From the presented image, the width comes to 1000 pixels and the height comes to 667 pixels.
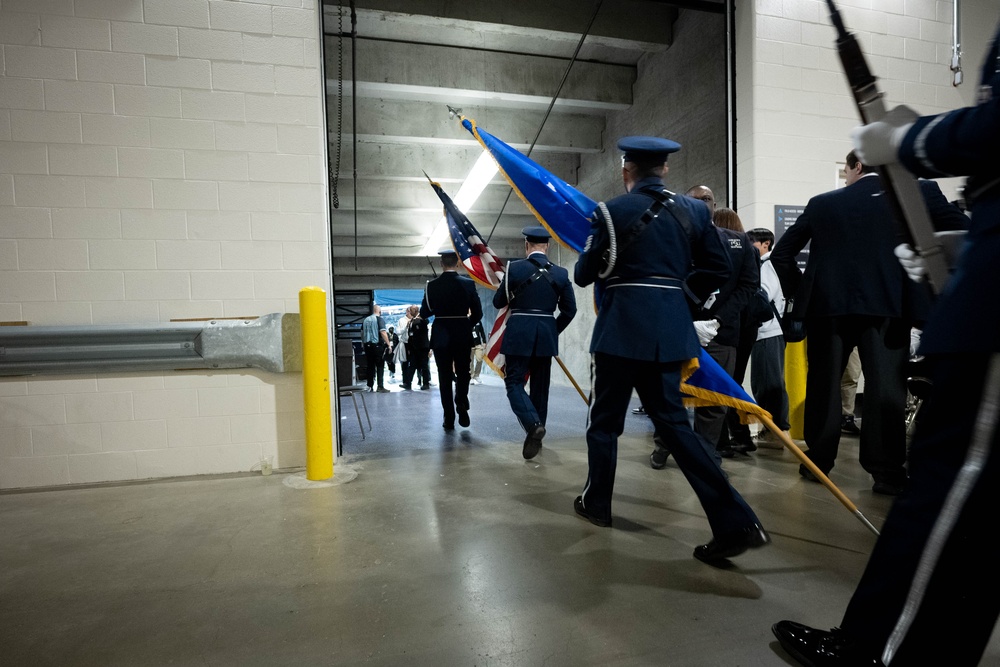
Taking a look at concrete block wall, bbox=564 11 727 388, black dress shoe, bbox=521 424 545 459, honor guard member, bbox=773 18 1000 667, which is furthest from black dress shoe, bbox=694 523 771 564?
concrete block wall, bbox=564 11 727 388

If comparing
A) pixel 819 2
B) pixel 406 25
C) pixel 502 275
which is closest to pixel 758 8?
pixel 819 2

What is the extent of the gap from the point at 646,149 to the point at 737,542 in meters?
1.44

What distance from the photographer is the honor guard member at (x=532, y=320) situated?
12.6 ft

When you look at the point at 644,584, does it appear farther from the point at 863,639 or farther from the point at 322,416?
the point at 322,416

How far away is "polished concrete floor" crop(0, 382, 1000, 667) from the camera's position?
1484mm

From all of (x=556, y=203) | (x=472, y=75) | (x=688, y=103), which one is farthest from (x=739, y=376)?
(x=472, y=75)

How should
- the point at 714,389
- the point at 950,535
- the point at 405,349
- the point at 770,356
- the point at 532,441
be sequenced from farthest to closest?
the point at 405,349, the point at 770,356, the point at 532,441, the point at 714,389, the point at 950,535

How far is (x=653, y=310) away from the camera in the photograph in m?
2.02

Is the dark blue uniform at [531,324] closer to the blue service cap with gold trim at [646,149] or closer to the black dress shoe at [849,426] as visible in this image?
the blue service cap with gold trim at [646,149]

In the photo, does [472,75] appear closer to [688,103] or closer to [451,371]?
[688,103]

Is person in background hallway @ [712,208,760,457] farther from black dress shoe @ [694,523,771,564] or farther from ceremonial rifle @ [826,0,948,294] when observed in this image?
ceremonial rifle @ [826,0,948,294]

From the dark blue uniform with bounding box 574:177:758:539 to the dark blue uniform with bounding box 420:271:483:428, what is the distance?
2.68m

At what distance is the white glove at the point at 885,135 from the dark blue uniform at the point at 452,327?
3.73 meters

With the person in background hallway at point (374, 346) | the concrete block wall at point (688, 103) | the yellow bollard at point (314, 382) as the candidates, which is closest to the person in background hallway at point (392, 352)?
the person in background hallway at point (374, 346)
